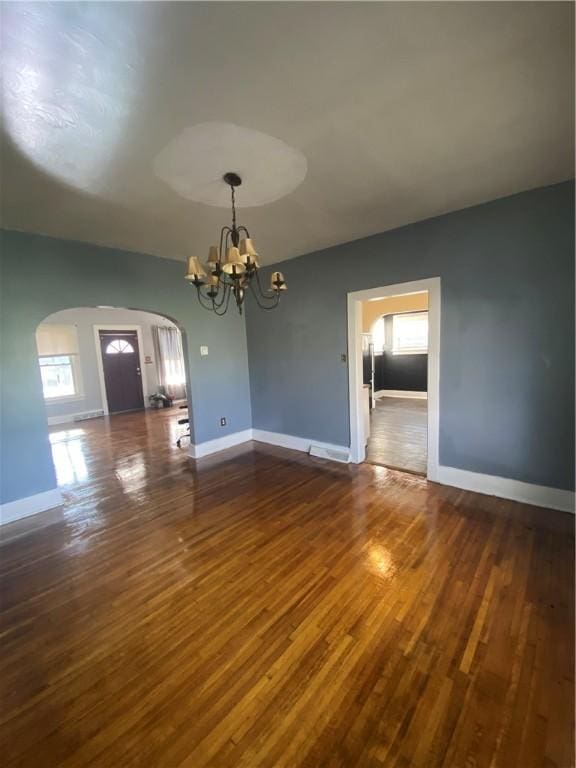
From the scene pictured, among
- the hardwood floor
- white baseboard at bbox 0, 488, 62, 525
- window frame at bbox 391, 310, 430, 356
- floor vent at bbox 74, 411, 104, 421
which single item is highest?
window frame at bbox 391, 310, 430, 356

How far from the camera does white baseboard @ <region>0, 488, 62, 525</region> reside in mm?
2775

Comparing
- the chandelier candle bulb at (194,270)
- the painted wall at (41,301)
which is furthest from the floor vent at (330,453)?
the chandelier candle bulb at (194,270)

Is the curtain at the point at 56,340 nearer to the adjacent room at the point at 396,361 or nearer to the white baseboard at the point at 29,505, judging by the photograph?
the white baseboard at the point at 29,505

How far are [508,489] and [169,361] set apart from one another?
311 inches

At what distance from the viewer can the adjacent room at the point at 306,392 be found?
3.84 feet

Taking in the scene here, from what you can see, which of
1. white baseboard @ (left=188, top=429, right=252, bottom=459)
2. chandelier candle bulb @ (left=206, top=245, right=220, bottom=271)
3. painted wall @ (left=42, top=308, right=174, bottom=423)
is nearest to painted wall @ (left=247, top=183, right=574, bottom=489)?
chandelier candle bulb @ (left=206, top=245, right=220, bottom=271)

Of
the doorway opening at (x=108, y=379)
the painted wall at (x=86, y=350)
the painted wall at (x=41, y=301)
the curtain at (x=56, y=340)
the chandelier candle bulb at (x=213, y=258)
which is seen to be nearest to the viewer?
the chandelier candle bulb at (x=213, y=258)

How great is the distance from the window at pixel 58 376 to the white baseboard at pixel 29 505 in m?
4.70

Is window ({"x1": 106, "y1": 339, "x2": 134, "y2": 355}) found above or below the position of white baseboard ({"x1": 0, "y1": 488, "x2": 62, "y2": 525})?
above

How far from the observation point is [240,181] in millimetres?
2090

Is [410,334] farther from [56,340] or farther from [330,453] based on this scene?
[56,340]

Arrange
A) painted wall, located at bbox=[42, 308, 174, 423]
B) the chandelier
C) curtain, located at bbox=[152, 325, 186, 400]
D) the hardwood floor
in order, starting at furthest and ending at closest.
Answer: curtain, located at bbox=[152, 325, 186, 400], painted wall, located at bbox=[42, 308, 174, 423], the chandelier, the hardwood floor

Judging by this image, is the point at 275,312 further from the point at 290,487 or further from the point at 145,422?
the point at 145,422

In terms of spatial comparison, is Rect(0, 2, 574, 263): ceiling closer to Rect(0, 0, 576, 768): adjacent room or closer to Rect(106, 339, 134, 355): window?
Rect(0, 0, 576, 768): adjacent room
